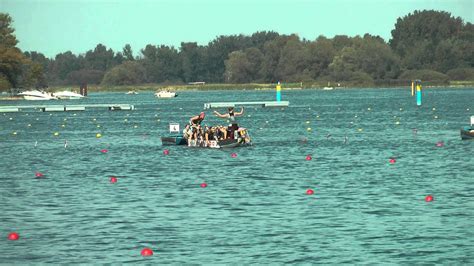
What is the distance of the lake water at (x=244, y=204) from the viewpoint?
29.1 m

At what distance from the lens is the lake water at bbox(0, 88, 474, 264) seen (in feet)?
95.3

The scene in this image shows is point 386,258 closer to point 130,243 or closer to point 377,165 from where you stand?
A: point 130,243

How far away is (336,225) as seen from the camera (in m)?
32.9

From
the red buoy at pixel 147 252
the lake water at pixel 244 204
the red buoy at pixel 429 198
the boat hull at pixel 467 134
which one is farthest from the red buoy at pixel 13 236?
the boat hull at pixel 467 134

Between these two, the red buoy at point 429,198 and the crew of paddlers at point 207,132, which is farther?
the crew of paddlers at point 207,132

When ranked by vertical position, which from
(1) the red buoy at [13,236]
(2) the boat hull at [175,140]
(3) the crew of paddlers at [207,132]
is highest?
(3) the crew of paddlers at [207,132]

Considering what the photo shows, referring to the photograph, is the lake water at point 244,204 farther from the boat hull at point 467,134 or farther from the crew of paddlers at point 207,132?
the crew of paddlers at point 207,132

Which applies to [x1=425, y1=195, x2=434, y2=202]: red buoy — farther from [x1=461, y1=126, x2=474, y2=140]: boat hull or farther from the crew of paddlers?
[x1=461, y1=126, x2=474, y2=140]: boat hull

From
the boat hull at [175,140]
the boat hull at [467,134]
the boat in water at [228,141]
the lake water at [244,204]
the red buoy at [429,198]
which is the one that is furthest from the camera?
the boat hull at [175,140]

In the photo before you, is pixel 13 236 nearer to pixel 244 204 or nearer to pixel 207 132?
pixel 244 204

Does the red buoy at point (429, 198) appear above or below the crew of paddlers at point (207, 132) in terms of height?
below

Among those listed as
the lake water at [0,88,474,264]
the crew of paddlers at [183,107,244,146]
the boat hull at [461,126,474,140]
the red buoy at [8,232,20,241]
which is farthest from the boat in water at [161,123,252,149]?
the red buoy at [8,232,20,241]

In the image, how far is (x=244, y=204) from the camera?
38500 mm

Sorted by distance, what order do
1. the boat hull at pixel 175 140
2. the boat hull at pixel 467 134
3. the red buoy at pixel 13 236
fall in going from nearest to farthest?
the red buoy at pixel 13 236 → the boat hull at pixel 467 134 → the boat hull at pixel 175 140
